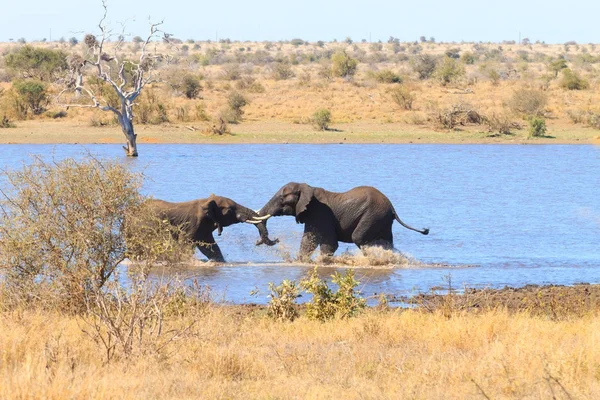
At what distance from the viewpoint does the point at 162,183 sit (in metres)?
27.7

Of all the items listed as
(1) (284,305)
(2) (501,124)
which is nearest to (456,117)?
(2) (501,124)

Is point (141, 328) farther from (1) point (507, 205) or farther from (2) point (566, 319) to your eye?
(1) point (507, 205)

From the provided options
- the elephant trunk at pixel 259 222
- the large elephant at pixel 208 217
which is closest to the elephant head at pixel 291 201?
the elephant trunk at pixel 259 222

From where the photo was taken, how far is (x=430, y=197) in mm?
26016

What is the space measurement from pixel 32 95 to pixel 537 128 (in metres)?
21.4

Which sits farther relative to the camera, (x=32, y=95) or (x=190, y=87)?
(x=190, y=87)

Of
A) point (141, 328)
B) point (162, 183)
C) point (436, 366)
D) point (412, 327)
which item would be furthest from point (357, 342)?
point (162, 183)

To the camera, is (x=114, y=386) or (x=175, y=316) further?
(x=175, y=316)

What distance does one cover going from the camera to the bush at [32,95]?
44844mm

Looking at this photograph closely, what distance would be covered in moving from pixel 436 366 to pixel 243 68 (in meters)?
69.2

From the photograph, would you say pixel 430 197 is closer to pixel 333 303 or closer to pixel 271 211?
pixel 271 211

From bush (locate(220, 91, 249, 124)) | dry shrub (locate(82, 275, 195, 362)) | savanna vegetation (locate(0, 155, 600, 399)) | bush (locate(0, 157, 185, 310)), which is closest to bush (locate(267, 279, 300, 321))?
savanna vegetation (locate(0, 155, 600, 399))

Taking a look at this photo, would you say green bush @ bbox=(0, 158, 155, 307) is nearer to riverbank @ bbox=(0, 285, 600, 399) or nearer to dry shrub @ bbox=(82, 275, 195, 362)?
riverbank @ bbox=(0, 285, 600, 399)

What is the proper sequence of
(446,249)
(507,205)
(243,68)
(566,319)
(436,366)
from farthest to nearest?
(243,68) → (507,205) → (446,249) → (566,319) → (436,366)
